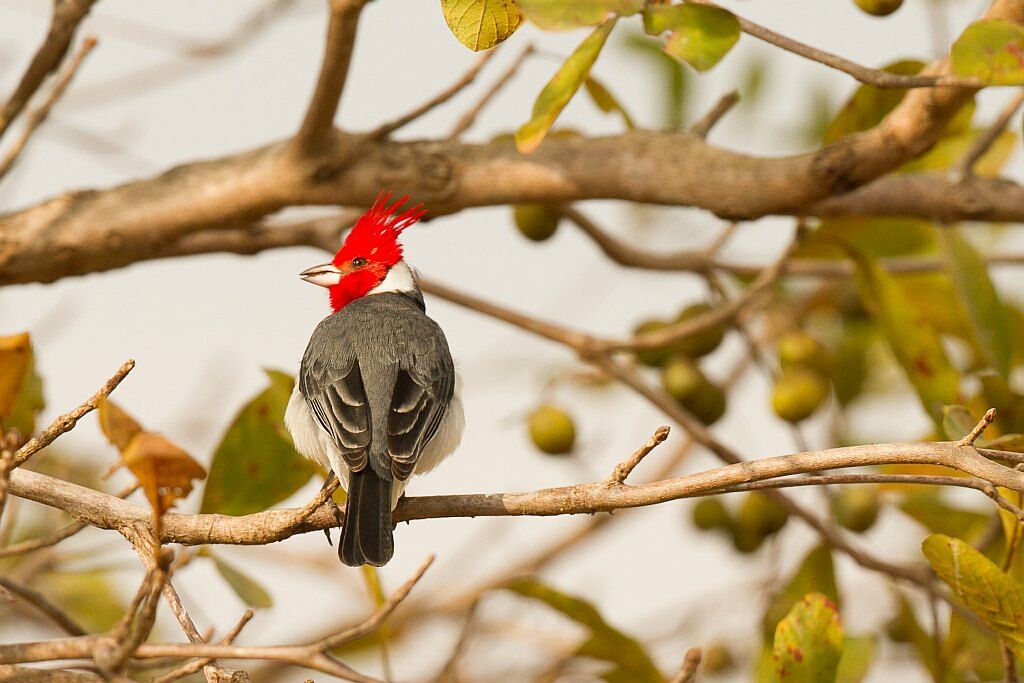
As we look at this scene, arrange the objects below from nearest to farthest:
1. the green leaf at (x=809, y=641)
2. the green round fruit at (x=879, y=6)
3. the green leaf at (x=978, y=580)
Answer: the green leaf at (x=978, y=580) → the green leaf at (x=809, y=641) → the green round fruit at (x=879, y=6)

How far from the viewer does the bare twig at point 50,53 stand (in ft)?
11.3

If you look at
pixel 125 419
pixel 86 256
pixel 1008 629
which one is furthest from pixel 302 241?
pixel 1008 629

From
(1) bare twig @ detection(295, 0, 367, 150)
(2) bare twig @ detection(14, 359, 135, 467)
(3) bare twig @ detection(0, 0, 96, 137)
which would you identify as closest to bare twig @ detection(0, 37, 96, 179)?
(3) bare twig @ detection(0, 0, 96, 137)

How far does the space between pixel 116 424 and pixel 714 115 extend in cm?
218

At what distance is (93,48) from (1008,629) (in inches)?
119

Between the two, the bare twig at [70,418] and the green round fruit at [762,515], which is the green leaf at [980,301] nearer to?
the green round fruit at [762,515]

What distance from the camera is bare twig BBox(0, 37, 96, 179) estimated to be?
361cm

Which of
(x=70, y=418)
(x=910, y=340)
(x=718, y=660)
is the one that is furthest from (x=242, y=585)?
(x=718, y=660)

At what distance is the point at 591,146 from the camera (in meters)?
3.41

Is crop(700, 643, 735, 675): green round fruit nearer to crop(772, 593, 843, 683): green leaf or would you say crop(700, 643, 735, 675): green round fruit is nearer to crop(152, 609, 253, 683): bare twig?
crop(772, 593, 843, 683): green leaf

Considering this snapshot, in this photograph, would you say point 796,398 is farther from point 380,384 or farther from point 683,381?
point 380,384

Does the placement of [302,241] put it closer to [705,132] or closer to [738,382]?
[705,132]

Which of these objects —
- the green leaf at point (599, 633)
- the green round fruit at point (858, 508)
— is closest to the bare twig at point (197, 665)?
the green leaf at point (599, 633)

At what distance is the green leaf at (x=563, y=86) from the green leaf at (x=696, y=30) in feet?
0.33
